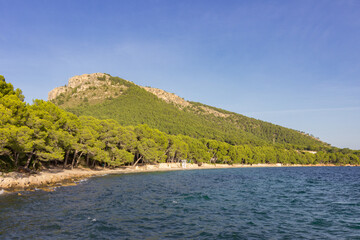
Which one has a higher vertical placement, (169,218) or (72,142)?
(72,142)

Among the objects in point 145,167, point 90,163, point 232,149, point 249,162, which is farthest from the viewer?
point 249,162

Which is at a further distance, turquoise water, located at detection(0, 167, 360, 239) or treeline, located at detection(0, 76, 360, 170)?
treeline, located at detection(0, 76, 360, 170)

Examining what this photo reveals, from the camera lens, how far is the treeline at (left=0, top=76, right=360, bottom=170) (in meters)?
35.7

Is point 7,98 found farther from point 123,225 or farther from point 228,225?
point 228,225

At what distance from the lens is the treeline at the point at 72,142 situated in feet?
117

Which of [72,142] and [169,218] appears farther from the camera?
[72,142]

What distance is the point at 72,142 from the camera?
5009 centimetres

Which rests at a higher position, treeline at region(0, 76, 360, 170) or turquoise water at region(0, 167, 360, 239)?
treeline at region(0, 76, 360, 170)

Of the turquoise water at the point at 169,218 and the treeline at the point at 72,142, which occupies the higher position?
the treeline at the point at 72,142

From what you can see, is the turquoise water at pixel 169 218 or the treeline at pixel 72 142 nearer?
the turquoise water at pixel 169 218

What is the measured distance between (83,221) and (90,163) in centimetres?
6248

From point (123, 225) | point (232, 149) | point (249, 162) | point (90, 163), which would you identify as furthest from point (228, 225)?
point (249, 162)

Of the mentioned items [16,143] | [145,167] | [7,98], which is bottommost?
[145,167]

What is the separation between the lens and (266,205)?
26.3 metres
